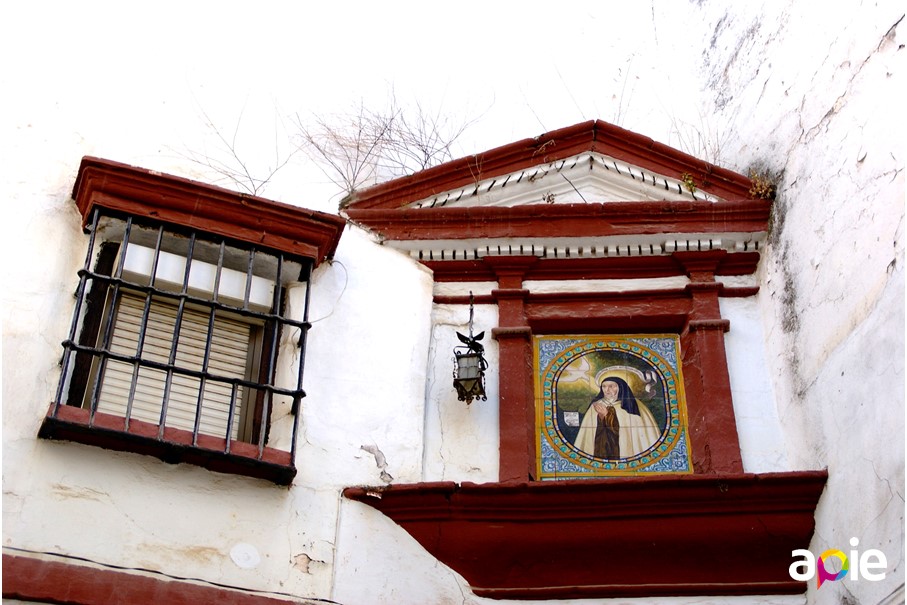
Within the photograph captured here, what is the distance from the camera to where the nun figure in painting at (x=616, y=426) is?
5.85 metres

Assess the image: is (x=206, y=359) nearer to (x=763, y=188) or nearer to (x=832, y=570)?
(x=832, y=570)

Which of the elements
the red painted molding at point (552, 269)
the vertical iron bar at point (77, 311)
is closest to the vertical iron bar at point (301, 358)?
the red painted molding at point (552, 269)

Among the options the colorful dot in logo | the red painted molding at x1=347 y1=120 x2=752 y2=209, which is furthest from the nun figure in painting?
the red painted molding at x1=347 y1=120 x2=752 y2=209

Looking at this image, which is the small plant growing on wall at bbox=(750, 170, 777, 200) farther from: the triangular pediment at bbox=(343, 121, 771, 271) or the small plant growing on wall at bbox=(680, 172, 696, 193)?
the small plant growing on wall at bbox=(680, 172, 696, 193)

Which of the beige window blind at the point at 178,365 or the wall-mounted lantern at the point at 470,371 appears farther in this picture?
the wall-mounted lantern at the point at 470,371

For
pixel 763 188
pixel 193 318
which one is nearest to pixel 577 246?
pixel 763 188

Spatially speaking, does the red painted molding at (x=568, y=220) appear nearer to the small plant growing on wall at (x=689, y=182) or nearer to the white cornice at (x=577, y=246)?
the white cornice at (x=577, y=246)

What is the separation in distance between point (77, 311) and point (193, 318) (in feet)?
2.07

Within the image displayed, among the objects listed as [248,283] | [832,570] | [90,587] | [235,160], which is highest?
[235,160]

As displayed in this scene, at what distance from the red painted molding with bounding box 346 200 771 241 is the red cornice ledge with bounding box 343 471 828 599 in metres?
1.50

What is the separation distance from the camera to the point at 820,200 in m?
5.80

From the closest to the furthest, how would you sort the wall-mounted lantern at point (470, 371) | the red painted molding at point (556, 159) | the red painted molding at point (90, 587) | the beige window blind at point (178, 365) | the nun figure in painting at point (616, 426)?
the red painted molding at point (90, 587), the beige window blind at point (178, 365), the wall-mounted lantern at point (470, 371), the nun figure in painting at point (616, 426), the red painted molding at point (556, 159)
